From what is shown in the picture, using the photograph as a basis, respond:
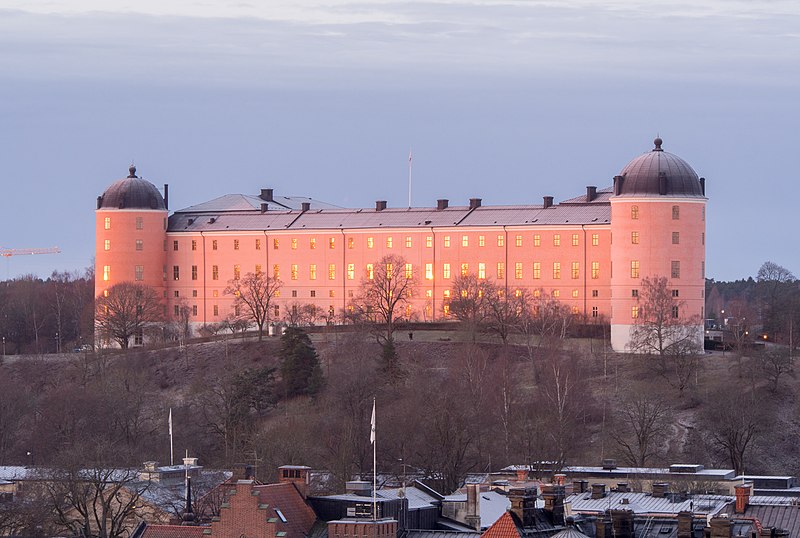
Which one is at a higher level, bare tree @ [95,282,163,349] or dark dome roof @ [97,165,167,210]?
dark dome roof @ [97,165,167,210]

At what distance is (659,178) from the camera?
119 meters

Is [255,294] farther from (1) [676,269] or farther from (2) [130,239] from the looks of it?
(1) [676,269]

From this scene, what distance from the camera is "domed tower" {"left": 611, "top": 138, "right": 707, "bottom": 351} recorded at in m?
118

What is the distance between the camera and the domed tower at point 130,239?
13775 cm

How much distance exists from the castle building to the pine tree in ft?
44.1

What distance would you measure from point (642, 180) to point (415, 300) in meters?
18.2

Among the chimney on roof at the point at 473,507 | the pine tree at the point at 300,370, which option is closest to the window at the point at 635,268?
the pine tree at the point at 300,370

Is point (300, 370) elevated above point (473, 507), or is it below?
above

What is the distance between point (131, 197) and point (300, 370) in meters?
27.1

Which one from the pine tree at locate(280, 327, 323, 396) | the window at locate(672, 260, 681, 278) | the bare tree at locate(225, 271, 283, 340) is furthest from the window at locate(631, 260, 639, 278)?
the bare tree at locate(225, 271, 283, 340)

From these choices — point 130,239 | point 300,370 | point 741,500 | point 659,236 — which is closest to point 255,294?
point 130,239

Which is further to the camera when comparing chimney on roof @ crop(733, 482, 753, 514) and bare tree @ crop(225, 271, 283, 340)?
bare tree @ crop(225, 271, 283, 340)

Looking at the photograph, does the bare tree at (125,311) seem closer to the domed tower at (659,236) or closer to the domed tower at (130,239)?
the domed tower at (130,239)

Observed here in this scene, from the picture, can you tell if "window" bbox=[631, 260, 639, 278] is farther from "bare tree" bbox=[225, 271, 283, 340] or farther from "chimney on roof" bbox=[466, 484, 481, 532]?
"chimney on roof" bbox=[466, 484, 481, 532]
